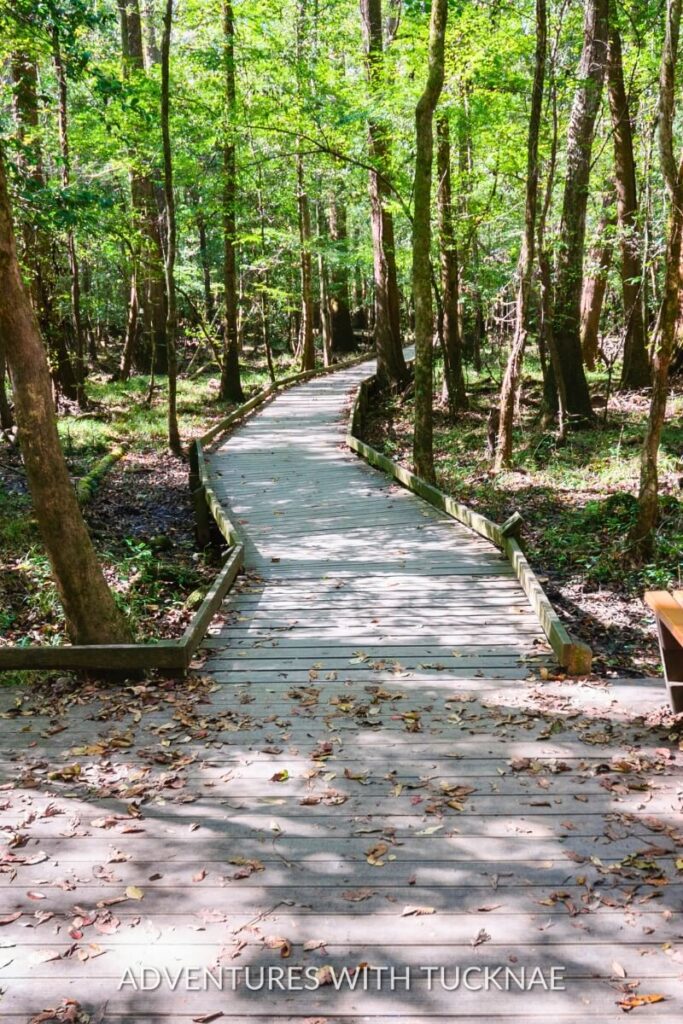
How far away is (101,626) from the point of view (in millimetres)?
5871

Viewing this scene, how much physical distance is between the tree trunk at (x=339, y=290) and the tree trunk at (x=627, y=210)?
484 inches

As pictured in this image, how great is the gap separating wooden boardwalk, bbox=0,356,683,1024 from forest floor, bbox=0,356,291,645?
6.06 feet

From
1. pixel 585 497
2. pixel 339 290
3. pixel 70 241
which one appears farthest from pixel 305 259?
pixel 585 497

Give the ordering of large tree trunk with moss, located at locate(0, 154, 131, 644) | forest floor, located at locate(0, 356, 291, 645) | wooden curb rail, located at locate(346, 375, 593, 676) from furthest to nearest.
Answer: forest floor, located at locate(0, 356, 291, 645), wooden curb rail, located at locate(346, 375, 593, 676), large tree trunk with moss, located at locate(0, 154, 131, 644)

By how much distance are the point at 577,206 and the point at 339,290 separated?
18096 millimetres

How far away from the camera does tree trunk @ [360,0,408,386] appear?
16297 mm

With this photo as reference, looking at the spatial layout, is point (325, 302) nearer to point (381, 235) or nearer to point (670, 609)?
point (381, 235)

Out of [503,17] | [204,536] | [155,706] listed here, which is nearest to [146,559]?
[204,536]

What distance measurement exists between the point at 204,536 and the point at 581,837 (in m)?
7.58

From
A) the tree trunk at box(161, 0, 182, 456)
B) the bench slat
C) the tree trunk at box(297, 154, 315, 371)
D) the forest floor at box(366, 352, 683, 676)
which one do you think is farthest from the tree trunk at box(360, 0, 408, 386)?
the bench slat

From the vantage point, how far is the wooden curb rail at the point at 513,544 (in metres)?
5.53

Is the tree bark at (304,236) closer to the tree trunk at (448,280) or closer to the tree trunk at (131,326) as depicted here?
the tree trunk at (131,326)

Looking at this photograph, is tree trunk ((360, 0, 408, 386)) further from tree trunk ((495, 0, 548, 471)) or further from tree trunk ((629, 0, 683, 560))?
tree trunk ((629, 0, 683, 560))

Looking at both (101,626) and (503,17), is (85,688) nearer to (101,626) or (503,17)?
(101,626)
